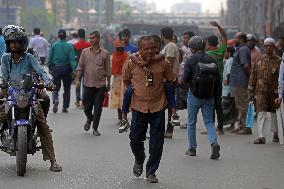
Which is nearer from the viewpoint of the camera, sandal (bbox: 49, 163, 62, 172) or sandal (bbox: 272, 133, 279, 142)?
sandal (bbox: 49, 163, 62, 172)

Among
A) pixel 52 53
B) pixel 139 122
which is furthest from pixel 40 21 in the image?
pixel 139 122

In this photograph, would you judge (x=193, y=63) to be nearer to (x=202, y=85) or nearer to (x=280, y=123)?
(x=202, y=85)

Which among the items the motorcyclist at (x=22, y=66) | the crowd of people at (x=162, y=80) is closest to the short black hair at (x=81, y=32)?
the crowd of people at (x=162, y=80)

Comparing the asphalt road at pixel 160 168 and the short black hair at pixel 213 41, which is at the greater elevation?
the short black hair at pixel 213 41

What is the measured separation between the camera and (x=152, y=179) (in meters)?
8.84

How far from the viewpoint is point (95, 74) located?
13.2 m

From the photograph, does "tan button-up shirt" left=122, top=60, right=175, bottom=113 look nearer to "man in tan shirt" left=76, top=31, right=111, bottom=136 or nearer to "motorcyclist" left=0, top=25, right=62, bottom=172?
"motorcyclist" left=0, top=25, right=62, bottom=172

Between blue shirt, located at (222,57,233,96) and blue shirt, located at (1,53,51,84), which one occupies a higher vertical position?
blue shirt, located at (1,53,51,84)

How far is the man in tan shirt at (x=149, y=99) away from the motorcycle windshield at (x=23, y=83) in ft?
3.30

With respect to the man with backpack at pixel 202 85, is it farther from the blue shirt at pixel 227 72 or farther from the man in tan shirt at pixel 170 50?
the blue shirt at pixel 227 72

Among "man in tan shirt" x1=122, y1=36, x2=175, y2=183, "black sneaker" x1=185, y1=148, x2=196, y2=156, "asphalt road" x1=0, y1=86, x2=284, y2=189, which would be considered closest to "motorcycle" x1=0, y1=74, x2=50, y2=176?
"asphalt road" x1=0, y1=86, x2=284, y2=189

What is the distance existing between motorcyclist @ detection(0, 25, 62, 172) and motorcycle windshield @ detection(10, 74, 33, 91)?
214 millimetres

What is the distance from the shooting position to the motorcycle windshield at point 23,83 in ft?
29.0

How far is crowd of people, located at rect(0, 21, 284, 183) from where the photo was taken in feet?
29.1
